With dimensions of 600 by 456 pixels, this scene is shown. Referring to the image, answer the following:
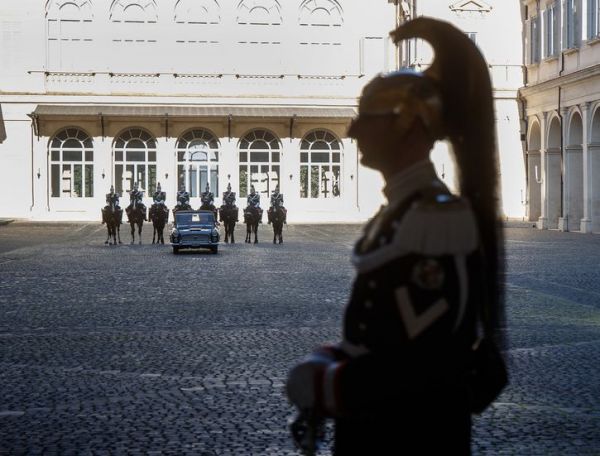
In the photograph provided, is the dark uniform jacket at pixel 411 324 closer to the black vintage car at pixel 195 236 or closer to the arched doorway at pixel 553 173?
the black vintage car at pixel 195 236

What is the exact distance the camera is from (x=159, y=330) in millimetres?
12633

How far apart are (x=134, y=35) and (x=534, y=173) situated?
20593 millimetres

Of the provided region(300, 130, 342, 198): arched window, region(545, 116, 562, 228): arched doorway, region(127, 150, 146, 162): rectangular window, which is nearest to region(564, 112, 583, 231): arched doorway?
region(545, 116, 562, 228): arched doorway

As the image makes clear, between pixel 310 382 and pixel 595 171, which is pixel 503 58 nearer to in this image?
pixel 595 171

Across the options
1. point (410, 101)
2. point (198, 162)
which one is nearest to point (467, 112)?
point (410, 101)

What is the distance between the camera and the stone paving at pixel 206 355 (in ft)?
23.0

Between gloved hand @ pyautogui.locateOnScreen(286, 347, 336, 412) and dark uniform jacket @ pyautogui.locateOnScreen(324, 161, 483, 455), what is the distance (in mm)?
33

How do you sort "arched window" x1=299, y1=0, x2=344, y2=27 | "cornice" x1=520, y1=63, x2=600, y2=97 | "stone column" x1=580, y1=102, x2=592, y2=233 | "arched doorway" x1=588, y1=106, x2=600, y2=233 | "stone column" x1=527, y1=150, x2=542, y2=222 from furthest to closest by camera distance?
"arched window" x1=299, y1=0, x2=344, y2=27 < "stone column" x1=527, y1=150, x2=542, y2=222 < "stone column" x1=580, y1=102, x2=592, y2=233 < "arched doorway" x1=588, y1=106, x2=600, y2=233 < "cornice" x1=520, y1=63, x2=600, y2=97

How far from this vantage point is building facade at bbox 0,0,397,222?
2196 inches

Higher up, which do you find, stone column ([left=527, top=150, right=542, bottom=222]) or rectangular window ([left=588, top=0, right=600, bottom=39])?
rectangular window ([left=588, top=0, right=600, bottom=39])

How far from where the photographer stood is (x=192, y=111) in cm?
5566

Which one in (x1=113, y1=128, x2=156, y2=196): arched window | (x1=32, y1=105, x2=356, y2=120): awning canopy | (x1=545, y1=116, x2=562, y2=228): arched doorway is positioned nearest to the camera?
(x1=545, y1=116, x2=562, y2=228): arched doorway

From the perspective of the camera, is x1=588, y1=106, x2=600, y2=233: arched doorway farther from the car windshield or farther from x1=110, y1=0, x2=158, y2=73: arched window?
x1=110, y1=0, x2=158, y2=73: arched window

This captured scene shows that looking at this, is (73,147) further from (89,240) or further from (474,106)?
(474,106)
